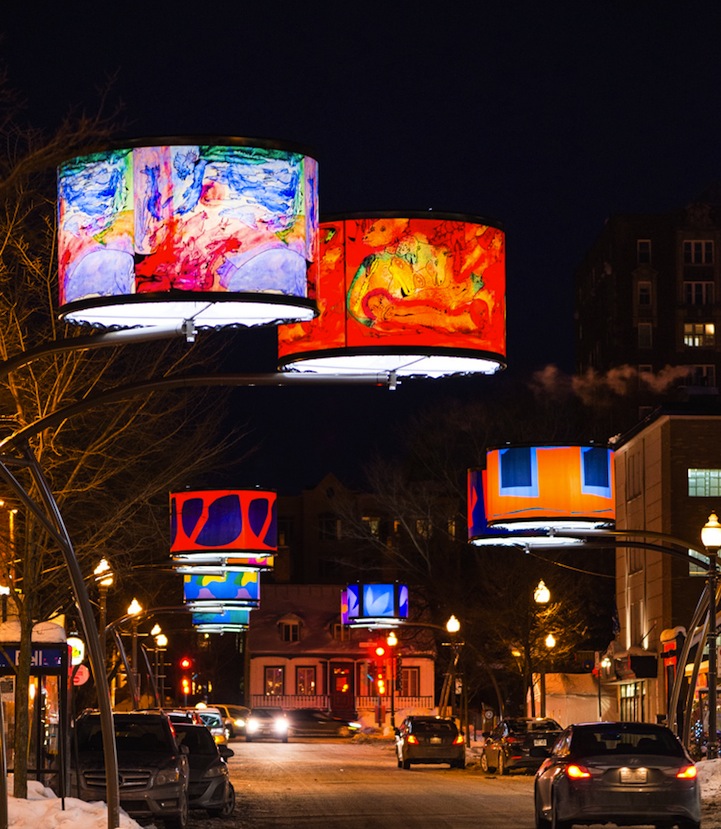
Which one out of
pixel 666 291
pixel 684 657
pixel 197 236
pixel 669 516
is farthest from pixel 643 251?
pixel 197 236

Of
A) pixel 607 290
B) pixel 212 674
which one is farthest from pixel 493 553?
pixel 212 674

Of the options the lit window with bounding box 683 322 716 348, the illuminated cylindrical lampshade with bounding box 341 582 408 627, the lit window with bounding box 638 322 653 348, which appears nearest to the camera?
the illuminated cylindrical lampshade with bounding box 341 582 408 627

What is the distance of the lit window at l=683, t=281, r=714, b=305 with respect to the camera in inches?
4713

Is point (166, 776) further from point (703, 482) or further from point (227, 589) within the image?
point (703, 482)

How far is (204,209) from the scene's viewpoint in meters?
14.7

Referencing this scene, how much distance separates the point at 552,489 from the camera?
35062 millimetres

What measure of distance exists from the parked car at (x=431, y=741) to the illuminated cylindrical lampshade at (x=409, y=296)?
3666 cm

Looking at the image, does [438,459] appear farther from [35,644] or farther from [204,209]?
[204,209]

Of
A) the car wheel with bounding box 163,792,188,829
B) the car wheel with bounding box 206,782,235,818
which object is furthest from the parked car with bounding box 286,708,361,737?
the car wheel with bounding box 163,792,188,829

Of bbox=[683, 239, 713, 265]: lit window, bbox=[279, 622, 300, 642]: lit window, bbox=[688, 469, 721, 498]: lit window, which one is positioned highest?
bbox=[683, 239, 713, 265]: lit window

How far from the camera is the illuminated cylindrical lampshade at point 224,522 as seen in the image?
37875 millimetres

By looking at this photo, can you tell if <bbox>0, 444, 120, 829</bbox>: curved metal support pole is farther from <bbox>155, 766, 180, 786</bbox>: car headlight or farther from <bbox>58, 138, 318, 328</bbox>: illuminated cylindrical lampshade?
<bbox>58, 138, 318, 328</bbox>: illuminated cylindrical lampshade

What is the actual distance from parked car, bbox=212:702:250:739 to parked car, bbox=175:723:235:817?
51.6 m

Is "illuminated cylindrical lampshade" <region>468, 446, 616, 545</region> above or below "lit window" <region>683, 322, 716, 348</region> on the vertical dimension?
below
